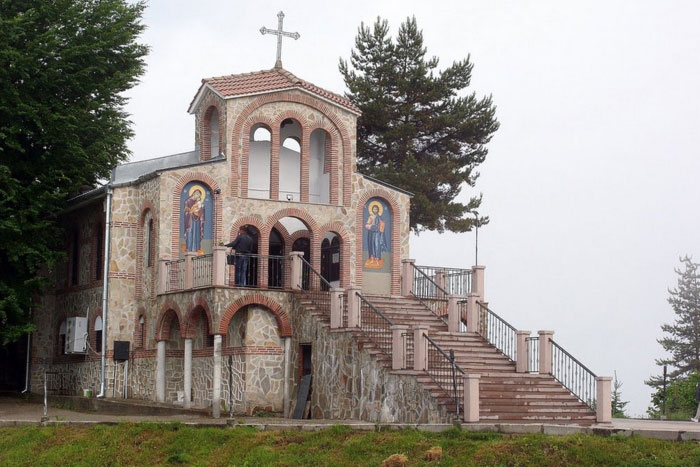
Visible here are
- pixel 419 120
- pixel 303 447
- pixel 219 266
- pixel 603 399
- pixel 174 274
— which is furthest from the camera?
pixel 419 120

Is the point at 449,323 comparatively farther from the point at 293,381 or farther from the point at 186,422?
the point at 186,422

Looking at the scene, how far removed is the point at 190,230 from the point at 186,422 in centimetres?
942

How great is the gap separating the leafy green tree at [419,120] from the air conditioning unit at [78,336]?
43.9 feet

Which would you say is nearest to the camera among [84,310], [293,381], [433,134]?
[293,381]

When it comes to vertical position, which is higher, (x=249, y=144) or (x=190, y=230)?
(x=249, y=144)

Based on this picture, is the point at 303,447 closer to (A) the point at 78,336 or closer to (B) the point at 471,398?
(B) the point at 471,398

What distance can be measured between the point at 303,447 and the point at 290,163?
14.8 metres

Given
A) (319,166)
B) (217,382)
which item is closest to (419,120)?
(319,166)

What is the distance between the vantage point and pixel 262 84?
32.2 meters

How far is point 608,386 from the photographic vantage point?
2558 cm

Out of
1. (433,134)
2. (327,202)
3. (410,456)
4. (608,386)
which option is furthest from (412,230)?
(410,456)

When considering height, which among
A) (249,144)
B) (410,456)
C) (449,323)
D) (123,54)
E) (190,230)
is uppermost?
(123,54)

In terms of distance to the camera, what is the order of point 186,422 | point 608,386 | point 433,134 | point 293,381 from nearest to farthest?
point 186,422 < point 608,386 < point 293,381 < point 433,134

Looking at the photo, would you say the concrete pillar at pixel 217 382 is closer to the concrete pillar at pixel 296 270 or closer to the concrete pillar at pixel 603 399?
the concrete pillar at pixel 296 270
